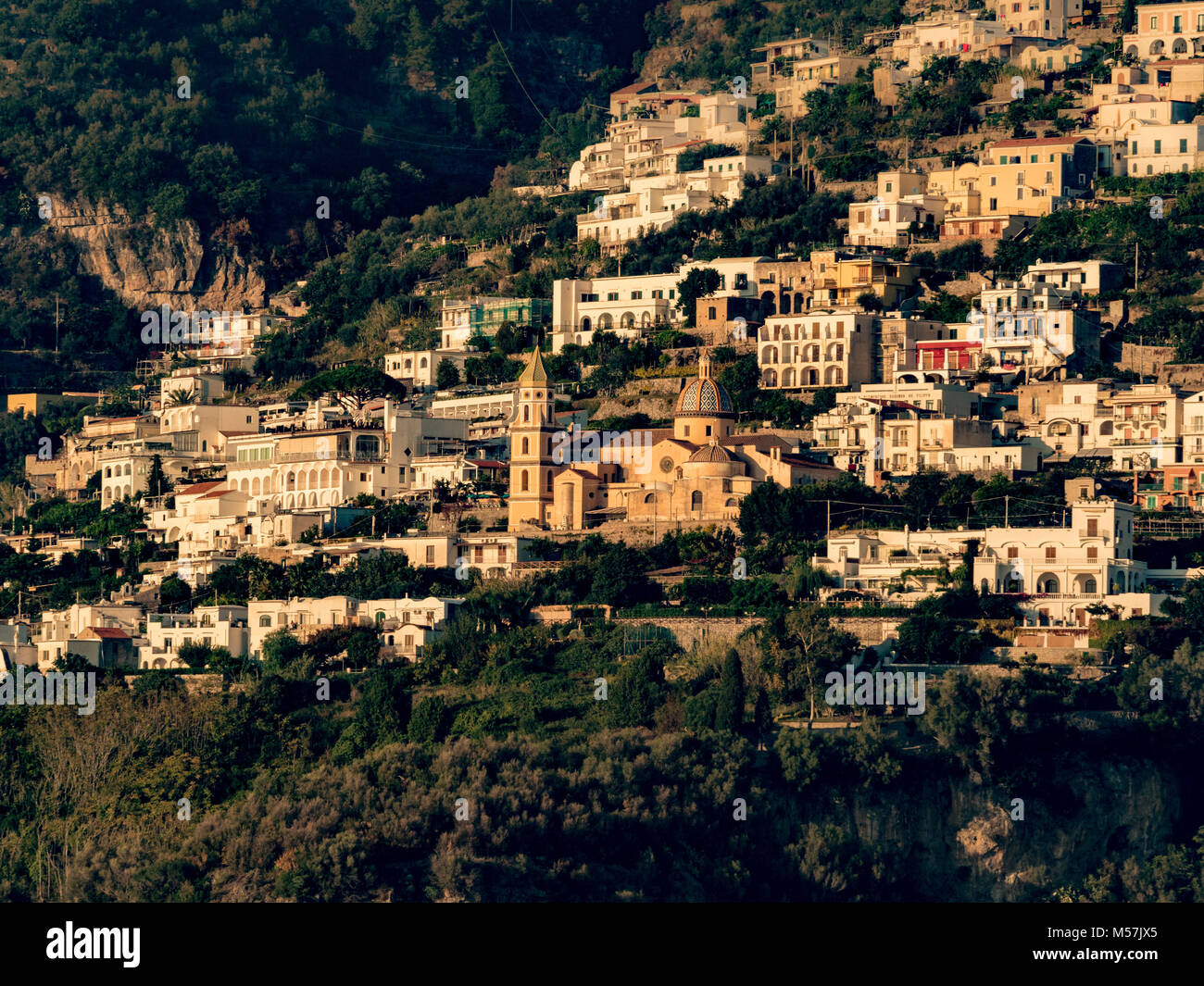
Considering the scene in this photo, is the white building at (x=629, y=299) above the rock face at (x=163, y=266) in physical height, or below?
below

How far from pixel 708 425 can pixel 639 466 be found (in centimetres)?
241

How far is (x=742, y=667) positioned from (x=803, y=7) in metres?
60.6

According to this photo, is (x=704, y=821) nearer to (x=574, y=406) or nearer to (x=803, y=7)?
(x=574, y=406)

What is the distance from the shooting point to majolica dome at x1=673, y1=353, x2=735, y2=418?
61.9 metres

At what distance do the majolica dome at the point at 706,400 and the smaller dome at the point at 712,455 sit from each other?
9.64 ft

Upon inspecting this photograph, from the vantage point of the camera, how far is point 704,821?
45.6m

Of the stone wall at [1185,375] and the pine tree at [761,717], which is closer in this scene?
the pine tree at [761,717]

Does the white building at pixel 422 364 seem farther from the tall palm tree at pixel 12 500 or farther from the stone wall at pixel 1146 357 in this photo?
the stone wall at pixel 1146 357

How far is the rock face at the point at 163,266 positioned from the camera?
94312mm

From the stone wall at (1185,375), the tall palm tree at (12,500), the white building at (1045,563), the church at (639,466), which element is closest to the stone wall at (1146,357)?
the stone wall at (1185,375)

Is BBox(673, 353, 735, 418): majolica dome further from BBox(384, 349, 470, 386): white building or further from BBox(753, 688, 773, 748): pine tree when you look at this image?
BBox(384, 349, 470, 386): white building

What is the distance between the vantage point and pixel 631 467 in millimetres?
60906
